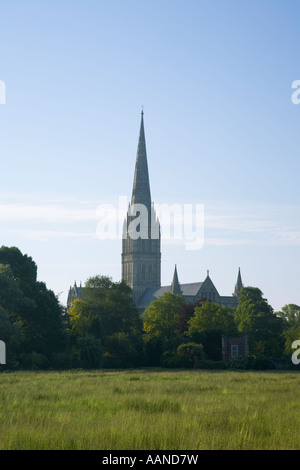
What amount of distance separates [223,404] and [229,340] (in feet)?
162

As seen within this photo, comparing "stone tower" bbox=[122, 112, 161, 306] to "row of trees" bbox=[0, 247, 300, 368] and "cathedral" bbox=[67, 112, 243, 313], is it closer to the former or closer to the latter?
"cathedral" bbox=[67, 112, 243, 313]

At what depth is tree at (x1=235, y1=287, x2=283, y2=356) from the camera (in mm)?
84006

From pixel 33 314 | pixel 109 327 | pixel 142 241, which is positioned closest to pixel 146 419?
pixel 33 314

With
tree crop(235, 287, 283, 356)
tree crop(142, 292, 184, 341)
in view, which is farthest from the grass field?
tree crop(142, 292, 184, 341)

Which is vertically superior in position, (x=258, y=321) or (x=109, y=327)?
(x=258, y=321)

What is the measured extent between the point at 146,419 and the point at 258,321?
71882 millimetres

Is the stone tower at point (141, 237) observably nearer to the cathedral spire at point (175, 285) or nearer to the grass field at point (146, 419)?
the cathedral spire at point (175, 285)

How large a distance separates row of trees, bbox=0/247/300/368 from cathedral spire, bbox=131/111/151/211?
85.8 meters

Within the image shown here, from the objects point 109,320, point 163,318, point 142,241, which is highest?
point 142,241

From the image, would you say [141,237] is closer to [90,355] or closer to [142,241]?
[142,241]

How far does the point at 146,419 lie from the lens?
18.4 metres

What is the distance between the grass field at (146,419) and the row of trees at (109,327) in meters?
28.2
